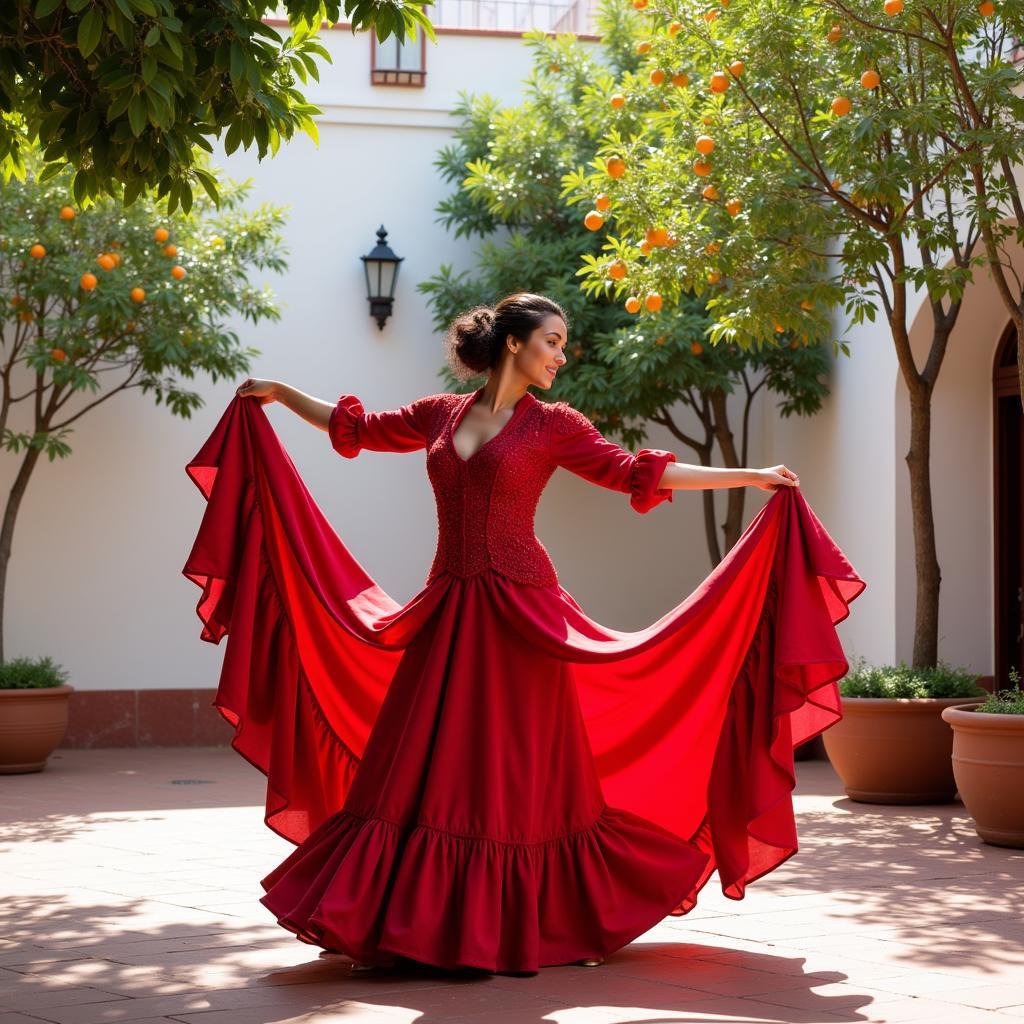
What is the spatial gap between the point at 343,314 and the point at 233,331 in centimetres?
110

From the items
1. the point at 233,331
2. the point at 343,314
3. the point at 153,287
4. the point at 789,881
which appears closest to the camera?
the point at 789,881

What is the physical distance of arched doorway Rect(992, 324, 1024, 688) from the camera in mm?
9609

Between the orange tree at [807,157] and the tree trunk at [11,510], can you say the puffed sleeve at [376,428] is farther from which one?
the tree trunk at [11,510]

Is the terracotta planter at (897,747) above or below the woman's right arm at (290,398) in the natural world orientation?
below

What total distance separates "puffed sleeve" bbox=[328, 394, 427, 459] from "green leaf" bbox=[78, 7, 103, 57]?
1345 millimetres

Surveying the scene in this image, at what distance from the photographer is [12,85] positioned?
14.8 feet

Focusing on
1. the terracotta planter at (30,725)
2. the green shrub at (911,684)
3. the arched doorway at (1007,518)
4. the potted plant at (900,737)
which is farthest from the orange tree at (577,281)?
the terracotta planter at (30,725)

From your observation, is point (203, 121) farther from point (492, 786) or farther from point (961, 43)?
point (961, 43)

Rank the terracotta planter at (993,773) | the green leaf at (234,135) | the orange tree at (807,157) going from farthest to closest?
1. the orange tree at (807,157)
2. the terracotta planter at (993,773)
3. the green leaf at (234,135)

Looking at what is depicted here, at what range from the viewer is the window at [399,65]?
11484 millimetres

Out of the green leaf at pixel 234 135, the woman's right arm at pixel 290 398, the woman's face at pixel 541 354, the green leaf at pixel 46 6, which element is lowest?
the woman's right arm at pixel 290 398

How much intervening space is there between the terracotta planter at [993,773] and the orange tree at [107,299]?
5.44m

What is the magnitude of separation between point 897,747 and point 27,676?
5.39 m

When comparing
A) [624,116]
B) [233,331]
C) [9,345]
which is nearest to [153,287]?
[233,331]
